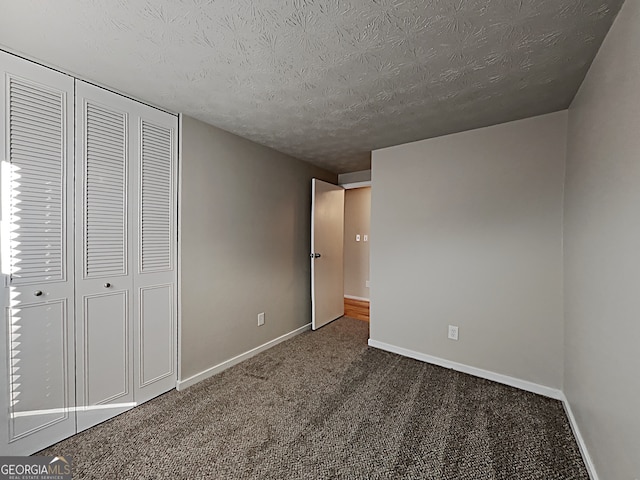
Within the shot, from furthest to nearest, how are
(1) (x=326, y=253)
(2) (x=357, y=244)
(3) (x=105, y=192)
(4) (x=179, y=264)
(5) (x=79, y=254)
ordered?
(2) (x=357, y=244)
(1) (x=326, y=253)
(4) (x=179, y=264)
(3) (x=105, y=192)
(5) (x=79, y=254)

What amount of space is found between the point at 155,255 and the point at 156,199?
0.42 metres

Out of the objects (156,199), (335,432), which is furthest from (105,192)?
(335,432)

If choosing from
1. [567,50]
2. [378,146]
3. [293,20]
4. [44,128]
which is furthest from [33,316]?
[567,50]

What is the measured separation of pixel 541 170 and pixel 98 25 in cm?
292

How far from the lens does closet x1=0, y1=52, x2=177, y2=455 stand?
1.53 m

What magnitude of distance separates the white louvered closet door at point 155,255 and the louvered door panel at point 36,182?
16.9 inches

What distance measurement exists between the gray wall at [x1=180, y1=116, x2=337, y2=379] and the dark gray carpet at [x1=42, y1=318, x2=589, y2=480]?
41 cm

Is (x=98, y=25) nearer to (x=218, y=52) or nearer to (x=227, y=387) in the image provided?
Answer: (x=218, y=52)

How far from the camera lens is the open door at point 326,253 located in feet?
11.8

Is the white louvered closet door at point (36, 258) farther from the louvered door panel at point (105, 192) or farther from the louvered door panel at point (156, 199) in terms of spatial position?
the louvered door panel at point (156, 199)

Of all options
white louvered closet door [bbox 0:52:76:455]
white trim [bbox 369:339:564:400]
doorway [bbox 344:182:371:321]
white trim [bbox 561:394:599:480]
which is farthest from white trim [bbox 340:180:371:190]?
white louvered closet door [bbox 0:52:76:455]

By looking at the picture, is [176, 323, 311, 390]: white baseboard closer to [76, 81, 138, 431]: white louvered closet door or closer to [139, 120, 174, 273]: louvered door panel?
[76, 81, 138, 431]: white louvered closet door

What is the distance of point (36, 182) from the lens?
159 cm

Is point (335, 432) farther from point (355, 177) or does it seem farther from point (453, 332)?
point (355, 177)
